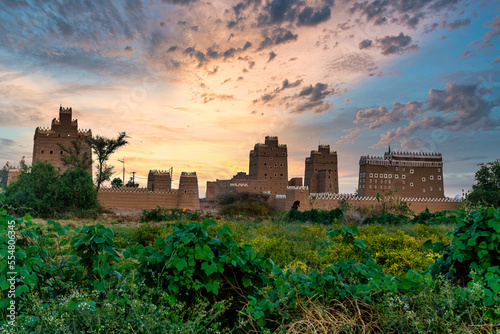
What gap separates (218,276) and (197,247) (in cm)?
31

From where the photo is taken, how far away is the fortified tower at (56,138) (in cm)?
3707

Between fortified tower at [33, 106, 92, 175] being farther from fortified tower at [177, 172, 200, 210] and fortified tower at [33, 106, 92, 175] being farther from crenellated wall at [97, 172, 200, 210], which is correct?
fortified tower at [177, 172, 200, 210]

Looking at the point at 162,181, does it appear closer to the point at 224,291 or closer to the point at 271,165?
the point at 271,165

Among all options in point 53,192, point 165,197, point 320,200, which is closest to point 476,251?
point 53,192

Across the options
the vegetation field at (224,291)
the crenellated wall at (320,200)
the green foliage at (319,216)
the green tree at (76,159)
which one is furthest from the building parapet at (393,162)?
Result: the vegetation field at (224,291)

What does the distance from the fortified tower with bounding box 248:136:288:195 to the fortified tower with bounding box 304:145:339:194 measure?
4089 millimetres

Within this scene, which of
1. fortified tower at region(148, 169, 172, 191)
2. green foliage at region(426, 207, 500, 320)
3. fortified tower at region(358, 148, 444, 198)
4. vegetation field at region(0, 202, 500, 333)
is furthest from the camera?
fortified tower at region(358, 148, 444, 198)

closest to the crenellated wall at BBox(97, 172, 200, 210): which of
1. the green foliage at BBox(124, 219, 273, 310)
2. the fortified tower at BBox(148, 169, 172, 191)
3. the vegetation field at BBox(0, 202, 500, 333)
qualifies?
the fortified tower at BBox(148, 169, 172, 191)

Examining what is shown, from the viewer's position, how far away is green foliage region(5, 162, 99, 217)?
1964 centimetres

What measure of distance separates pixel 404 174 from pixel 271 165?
1580 centimetres

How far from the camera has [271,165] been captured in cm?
4691

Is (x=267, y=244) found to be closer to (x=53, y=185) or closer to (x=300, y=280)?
(x=300, y=280)

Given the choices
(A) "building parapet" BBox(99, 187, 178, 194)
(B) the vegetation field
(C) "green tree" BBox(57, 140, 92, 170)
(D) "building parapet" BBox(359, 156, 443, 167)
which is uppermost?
(D) "building parapet" BBox(359, 156, 443, 167)

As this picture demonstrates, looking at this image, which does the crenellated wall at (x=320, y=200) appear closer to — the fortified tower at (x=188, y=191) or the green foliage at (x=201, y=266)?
the fortified tower at (x=188, y=191)
